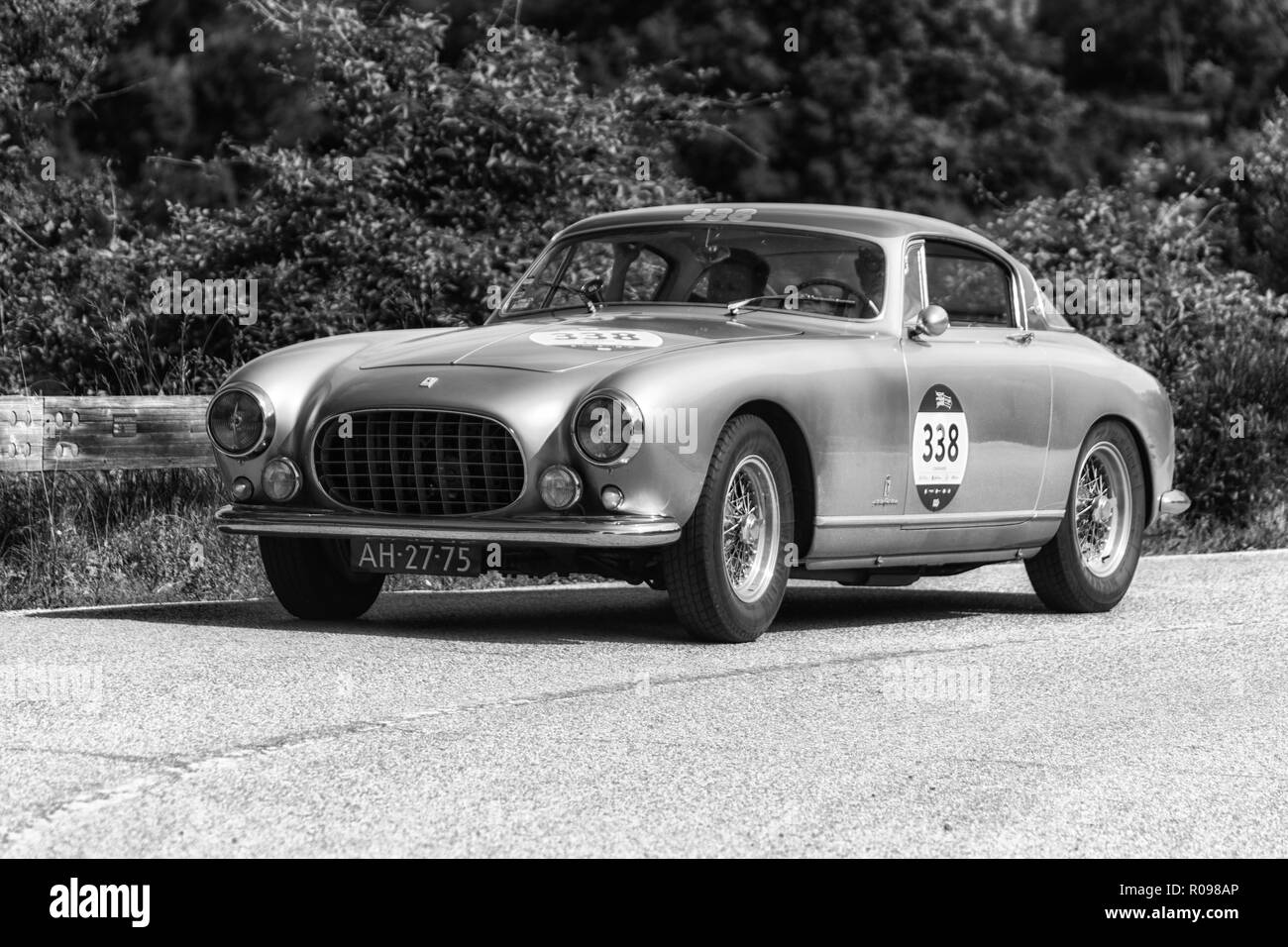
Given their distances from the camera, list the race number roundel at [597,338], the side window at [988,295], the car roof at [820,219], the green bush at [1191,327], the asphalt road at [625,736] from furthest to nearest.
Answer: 1. the green bush at [1191,327]
2. the side window at [988,295]
3. the car roof at [820,219]
4. the race number roundel at [597,338]
5. the asphalt road at [625,736]

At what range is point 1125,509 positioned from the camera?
32.6 ft

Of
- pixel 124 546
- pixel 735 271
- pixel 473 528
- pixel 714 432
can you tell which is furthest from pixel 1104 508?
→ pixel 124 546

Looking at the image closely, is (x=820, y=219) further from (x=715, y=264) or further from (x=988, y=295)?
(x=988, y=295)

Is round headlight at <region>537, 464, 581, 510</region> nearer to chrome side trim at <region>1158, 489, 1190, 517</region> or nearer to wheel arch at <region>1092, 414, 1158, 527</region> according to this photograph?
wheel arch at <region>1092, 414, 1158, 527</region>

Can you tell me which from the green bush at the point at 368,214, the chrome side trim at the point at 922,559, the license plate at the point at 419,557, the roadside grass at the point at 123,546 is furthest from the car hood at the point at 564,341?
the green bush at the point at 368,214

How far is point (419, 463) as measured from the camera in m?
7.68

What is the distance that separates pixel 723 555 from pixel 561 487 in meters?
0.64

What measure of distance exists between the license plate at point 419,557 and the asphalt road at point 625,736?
276 mm

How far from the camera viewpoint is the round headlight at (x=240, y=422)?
26.2 feet

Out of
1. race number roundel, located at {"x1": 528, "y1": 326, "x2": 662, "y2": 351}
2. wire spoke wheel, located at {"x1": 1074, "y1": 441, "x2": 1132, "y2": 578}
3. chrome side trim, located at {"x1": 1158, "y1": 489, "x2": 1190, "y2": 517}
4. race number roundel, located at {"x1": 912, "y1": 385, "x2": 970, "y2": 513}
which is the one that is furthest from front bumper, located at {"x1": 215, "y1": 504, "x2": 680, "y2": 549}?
chrome side trim, located at {"x1": 1158, "y1": 489, "x2": 1190, "y2": 517}

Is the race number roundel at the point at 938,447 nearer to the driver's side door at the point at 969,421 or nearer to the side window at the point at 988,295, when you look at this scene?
the driver's side door at the point at 969,421

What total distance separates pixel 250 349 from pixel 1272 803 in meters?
9.55

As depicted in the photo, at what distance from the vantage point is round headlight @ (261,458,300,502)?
795 centimetres

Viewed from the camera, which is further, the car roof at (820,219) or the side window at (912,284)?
the car roof at (820,219)
